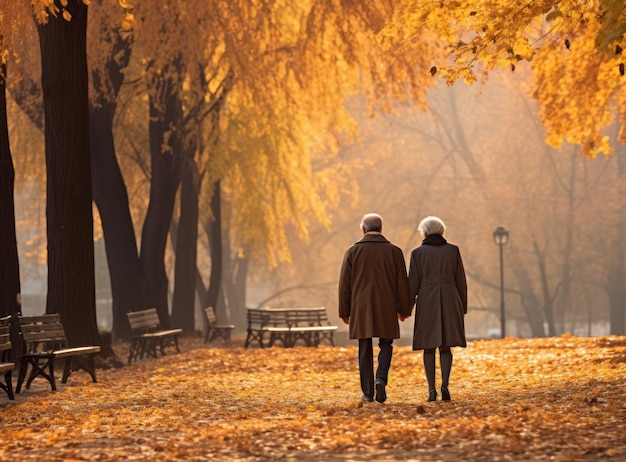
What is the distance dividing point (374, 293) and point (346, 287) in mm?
308

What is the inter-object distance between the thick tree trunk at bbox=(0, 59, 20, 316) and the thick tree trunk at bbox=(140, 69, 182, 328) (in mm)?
8560

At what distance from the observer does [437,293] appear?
37.5 feet

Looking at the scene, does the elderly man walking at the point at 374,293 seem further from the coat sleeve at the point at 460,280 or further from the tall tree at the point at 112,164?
the tall tree at the point at 112,164

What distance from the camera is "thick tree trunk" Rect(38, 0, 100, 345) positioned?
54.9ft

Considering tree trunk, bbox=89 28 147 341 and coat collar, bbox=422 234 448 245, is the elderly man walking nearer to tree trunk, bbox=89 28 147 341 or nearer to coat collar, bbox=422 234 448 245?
coat collar, bbox=422 234 448 245

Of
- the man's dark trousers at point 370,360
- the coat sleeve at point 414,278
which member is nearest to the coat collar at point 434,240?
the coat sleeve at point 414,278

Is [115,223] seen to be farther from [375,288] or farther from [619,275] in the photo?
[619,275]

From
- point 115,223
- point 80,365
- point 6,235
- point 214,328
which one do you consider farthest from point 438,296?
point 214,328

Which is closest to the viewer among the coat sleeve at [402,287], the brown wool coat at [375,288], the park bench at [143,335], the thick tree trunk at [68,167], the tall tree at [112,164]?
the brown wool coat at [375,288]

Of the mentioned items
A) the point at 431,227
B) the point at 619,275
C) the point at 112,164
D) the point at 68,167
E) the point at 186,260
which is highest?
the point at 112,164

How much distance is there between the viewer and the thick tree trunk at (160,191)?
25547 millimetres

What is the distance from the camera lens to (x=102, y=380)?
16.3 meters

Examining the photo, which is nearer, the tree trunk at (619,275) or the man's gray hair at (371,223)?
the man's gray hair at (371,223)

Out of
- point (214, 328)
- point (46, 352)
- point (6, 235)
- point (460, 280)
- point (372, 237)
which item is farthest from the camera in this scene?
point (214, 328)
